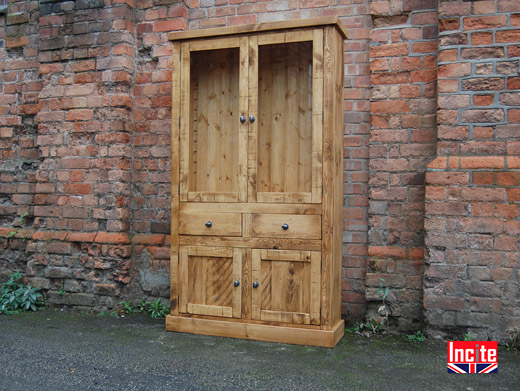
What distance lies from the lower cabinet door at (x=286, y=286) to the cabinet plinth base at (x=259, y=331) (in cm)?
7

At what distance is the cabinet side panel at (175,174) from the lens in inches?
150

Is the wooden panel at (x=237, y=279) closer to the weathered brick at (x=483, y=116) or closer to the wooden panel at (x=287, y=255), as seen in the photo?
the wooden panel at (x=287, y=255)

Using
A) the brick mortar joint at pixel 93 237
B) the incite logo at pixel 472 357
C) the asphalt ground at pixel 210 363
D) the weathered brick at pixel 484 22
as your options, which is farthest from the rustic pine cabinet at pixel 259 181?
the weathered brick at pixel 484 22

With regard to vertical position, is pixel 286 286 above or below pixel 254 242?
below

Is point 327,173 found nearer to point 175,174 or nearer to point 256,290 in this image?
point 256,290

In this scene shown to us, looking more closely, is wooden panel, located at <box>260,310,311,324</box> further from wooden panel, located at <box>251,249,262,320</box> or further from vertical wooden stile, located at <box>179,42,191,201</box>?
vertical wooden stile, located at <box>179,42,191,201</box>

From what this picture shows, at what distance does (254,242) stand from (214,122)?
0.98 meters

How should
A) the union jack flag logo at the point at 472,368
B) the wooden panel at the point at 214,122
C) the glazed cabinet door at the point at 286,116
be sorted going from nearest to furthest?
the union jack flag logo at the point at 472,368 < the glazed cabinet door at the point at 286,116 < the wooden panel at the point at 214,122

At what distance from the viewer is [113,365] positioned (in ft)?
10.3

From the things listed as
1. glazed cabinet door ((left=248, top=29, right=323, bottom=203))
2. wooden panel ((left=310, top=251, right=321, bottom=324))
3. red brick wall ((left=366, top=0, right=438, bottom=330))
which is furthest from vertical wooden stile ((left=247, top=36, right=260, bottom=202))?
red brick wall ((left=366, top=0, right=438, bottom=330))

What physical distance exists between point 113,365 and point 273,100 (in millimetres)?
2093

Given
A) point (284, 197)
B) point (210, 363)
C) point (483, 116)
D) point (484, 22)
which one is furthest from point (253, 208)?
point (484, 22)

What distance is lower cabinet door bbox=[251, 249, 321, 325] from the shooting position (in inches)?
139

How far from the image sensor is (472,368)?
311 centimetres
